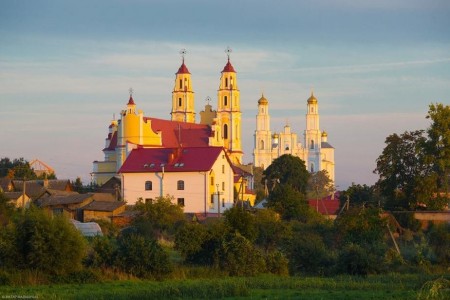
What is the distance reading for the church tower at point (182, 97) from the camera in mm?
113750

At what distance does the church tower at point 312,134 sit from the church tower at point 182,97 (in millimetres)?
53664

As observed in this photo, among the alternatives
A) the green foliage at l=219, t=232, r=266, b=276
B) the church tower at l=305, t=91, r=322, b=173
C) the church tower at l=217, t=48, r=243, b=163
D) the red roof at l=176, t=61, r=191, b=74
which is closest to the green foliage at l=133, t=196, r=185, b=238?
the green foliage at l=219, t=232, r=266, b=276

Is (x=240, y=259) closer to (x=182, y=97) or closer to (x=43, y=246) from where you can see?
(x=43, y=246)

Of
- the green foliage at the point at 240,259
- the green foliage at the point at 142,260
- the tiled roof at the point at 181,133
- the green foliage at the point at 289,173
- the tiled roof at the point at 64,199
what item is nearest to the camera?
the green foliage at the point at 142,260

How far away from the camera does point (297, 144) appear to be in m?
171

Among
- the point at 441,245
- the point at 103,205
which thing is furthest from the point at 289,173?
the point at 441,245

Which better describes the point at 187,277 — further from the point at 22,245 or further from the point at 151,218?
the point at 151,218

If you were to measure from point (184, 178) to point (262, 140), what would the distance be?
9632 centimetres

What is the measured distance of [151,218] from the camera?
5947 centimetres

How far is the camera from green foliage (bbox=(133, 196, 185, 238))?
56.8m

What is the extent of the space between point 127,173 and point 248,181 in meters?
23.3

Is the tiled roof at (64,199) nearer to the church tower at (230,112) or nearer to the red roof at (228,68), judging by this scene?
the church tower at (230,112)

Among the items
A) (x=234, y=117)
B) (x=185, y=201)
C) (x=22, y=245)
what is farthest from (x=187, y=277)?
(x=234, y=117)

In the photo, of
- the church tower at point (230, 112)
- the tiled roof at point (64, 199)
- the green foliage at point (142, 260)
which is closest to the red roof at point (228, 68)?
the church tower at point (230, 112)
